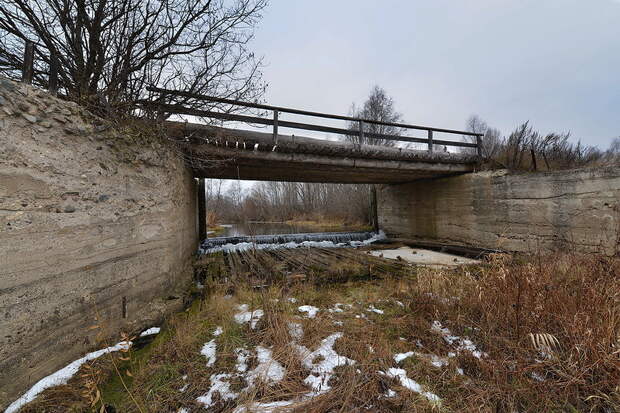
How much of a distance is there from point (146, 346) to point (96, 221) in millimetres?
1712

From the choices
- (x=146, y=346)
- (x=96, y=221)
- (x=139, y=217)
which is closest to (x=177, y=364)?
(x=146, y=346)

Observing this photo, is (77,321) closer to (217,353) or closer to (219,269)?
(217,353)

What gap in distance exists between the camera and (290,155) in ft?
23.7

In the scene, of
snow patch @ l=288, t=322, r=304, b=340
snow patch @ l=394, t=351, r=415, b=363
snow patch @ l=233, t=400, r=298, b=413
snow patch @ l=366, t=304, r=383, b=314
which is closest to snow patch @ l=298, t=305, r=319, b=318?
snow patch @ l=288, t=322, r=304, b=340

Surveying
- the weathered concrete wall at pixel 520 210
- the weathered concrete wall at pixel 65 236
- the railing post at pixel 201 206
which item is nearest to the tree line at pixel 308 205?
the railing post at pixel 201 206

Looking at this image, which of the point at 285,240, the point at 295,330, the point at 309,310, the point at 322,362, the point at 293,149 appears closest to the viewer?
the point at 322,362

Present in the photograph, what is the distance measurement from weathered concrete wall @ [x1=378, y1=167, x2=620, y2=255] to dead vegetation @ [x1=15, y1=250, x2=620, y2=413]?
1112mm

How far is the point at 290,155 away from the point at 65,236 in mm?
5432

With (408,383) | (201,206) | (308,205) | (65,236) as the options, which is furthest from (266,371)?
(308,205)

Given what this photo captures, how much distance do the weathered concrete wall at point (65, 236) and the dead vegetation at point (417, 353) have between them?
478mm

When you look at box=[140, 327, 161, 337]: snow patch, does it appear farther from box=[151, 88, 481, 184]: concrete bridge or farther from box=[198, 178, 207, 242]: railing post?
box=[198, 178, 207, 242]: railing post

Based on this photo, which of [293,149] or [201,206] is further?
[201,206]

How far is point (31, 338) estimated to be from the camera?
7.23ft

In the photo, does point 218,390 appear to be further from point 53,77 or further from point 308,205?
point 308,205
